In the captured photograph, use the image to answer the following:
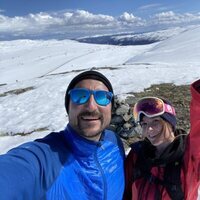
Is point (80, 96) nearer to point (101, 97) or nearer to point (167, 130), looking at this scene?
point (101, 97)

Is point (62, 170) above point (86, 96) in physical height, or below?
below

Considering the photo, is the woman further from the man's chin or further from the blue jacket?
the man's chin

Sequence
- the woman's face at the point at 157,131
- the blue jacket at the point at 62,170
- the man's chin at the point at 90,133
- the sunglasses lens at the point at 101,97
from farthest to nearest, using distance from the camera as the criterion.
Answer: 1. the woman's face at the point at 157,131
2. the sunglasses lens at the point at 101,97
3. the man's chin at the point at 90,133
4. the blue jacket at the point at 62,170

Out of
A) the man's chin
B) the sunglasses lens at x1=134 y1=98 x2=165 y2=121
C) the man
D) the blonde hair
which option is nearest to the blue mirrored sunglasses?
the man

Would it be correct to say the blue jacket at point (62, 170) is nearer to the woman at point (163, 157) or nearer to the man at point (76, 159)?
the man at point (76, 159)

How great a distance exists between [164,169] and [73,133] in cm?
104

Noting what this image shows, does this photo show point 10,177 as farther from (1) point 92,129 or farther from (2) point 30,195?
(1) point 92,129

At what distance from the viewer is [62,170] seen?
2633 millimetres

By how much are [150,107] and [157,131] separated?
0.93ft

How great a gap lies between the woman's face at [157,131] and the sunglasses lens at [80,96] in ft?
3.26

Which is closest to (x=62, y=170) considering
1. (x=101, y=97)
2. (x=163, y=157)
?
(x=101, y=97)

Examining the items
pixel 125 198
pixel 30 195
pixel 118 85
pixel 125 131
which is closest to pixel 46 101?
pixel 118 85

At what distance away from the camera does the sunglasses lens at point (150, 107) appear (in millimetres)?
3592

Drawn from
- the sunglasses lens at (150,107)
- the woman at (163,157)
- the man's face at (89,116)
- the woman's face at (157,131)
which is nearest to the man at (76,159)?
the man's face at (89,116)
